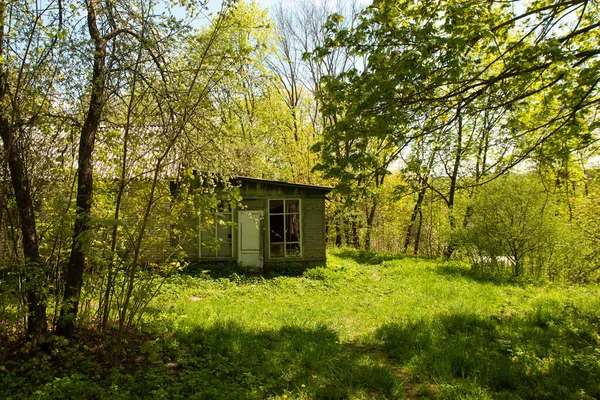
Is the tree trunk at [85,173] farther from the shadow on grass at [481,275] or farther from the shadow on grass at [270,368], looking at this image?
the shadow on grass at [481,275]

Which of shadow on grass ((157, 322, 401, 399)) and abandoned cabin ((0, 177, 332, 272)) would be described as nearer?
shadow on grass ((157, 322, 401, 399))

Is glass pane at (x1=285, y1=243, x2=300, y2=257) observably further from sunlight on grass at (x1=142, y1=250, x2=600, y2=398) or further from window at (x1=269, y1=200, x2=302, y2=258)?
sunlight on grass at (x1=142, y1=250, x2=600, y2=398)

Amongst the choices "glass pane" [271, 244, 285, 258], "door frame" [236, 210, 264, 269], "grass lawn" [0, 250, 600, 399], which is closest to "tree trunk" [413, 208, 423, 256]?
"glass pane" [271, 244, 285, 258]

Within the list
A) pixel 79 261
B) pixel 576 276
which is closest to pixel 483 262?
pixel 576 276

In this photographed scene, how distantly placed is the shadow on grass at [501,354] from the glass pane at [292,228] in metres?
7.36

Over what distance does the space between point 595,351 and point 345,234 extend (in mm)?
19891

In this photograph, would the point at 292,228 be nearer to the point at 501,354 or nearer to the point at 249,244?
the point at 249,244

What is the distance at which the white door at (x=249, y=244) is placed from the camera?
13289 mm

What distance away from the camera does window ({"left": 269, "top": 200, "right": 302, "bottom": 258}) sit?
1362 cm

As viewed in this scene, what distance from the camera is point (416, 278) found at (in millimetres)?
11688

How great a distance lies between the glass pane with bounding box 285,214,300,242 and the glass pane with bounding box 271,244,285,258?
403 millimetres

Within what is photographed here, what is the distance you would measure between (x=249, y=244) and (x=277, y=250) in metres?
1.08

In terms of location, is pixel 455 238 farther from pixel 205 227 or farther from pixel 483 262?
pixel 205 227

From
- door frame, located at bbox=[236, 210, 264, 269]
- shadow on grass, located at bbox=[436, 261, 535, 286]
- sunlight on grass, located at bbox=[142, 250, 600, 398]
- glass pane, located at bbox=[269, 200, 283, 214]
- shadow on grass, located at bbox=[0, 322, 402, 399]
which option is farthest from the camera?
glass pane, located at bbox=[269, 200, 283, 214]
